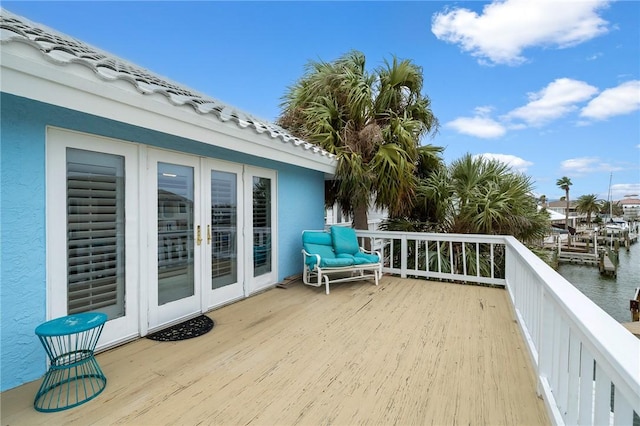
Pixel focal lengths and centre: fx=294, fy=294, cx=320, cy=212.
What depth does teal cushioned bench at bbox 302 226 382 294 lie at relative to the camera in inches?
201

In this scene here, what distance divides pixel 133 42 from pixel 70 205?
547cm

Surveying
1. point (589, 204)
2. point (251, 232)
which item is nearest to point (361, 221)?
point (251, 232)

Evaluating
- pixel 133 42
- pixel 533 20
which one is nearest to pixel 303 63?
pixel 133 42

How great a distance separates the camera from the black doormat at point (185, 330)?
3279 mm

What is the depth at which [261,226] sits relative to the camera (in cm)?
511

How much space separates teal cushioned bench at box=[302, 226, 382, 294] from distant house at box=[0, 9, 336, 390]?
1.03 metres

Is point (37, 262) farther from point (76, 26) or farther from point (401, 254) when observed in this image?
point (401, 254)

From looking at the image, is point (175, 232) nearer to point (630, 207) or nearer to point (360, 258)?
point (360, 258)

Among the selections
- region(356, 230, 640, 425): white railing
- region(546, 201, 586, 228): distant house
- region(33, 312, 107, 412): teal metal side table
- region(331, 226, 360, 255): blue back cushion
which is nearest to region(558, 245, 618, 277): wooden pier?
region(546, 201, 586, 228): distant house

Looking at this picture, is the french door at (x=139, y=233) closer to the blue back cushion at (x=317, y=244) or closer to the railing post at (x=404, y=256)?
the blue back cushion at (x=317, y=244)

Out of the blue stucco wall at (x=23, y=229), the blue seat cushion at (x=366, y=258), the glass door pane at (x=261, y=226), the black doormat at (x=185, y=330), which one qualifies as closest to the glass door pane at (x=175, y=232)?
the black doormat at (x=185, y=330)

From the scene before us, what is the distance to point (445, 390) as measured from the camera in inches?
92.0

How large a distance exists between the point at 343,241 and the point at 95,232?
12.8ft

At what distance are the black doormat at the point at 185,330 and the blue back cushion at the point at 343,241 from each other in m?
2.67
